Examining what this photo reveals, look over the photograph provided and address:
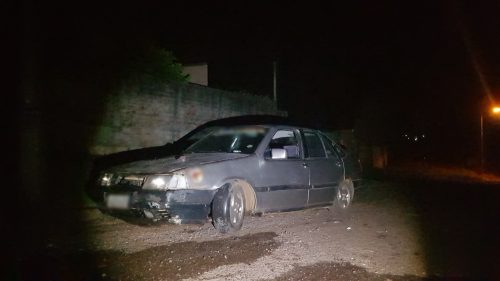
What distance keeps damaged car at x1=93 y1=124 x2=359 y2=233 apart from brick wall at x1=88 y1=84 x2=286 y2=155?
2.55 metres

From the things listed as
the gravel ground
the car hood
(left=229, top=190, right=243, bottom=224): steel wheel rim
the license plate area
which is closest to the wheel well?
(left=229, top=190, right=243, bottom=224): steel wheel rim

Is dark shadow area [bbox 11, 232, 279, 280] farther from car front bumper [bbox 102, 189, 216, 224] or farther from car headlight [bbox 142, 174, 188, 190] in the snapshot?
car headlight [bbox 142, 174, 188, 190]

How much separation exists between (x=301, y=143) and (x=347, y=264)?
9.69ft

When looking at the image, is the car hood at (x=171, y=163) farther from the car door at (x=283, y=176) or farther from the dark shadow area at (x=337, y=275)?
the dark shadow area at (x=337, y=275)

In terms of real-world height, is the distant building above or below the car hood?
above

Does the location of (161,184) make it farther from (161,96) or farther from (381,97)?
(381,97)

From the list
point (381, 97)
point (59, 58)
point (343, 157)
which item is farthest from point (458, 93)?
point (59, 58)

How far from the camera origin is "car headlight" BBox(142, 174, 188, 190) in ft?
18.7

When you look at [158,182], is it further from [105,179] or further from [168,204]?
[105,179]

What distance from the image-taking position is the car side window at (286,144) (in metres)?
7.19

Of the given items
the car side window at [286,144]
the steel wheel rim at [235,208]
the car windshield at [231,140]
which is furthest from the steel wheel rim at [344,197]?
the steel wheel rim at [235,208]

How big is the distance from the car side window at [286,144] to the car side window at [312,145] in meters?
0.23

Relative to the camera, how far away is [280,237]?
20.4 feet

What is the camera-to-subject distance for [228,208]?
6.16m
